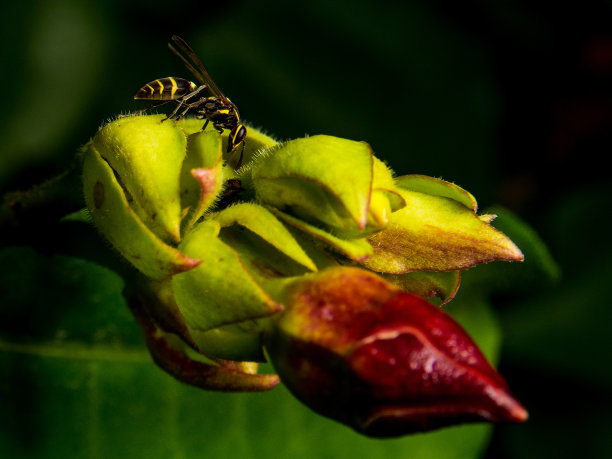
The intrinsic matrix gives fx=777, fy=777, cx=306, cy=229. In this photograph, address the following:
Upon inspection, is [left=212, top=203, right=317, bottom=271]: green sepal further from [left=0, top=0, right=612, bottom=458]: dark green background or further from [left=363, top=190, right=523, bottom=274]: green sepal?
[left=0, top=0, right=612, bottom=458]: dark green background

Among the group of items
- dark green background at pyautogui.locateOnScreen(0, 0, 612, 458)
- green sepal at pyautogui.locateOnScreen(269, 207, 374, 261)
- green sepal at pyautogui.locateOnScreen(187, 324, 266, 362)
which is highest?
green sepal at pyautogui.locateOnScreen(269, 207, 374, 261)

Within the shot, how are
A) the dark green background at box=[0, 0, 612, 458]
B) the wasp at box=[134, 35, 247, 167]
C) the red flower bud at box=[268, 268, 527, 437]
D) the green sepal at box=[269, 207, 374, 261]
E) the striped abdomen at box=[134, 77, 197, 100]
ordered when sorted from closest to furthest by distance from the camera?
1. the red flower bud at box=[268, 268, 527, 437]
2. the green sepal at box=[269, 207, 374, 261]
3. the wasp at box=[134, 35, 247, 167]
4. the striped abdomen at box=[134, 77, 197, 100]
5. the dark green background at box=[0, 0, 612, 458]

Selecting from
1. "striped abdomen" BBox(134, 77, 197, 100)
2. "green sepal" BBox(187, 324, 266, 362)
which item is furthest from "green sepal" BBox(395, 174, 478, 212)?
"striped abdomen" BBox(134, 77, 197, 100)

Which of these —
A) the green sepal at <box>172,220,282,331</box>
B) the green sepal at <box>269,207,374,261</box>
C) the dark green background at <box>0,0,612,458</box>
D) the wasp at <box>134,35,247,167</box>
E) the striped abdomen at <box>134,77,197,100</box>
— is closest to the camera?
the green sepal at <box>172,220,282,331</box>

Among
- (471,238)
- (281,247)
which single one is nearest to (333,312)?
(281,247)

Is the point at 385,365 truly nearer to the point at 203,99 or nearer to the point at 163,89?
the point at 203,99
